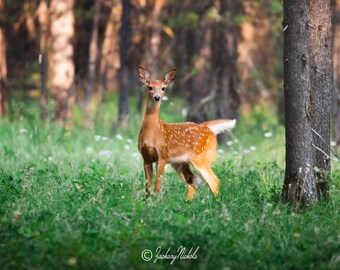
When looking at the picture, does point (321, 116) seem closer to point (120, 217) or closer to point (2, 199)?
point (120, 217)

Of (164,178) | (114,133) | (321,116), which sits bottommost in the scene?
(114,133)

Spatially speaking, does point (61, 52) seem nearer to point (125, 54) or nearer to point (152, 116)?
point (125, 54)

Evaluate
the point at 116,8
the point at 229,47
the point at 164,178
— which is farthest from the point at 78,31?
the point at 164,178

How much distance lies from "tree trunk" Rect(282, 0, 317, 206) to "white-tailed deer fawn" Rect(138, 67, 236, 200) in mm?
1190

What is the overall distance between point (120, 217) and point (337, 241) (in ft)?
5.92

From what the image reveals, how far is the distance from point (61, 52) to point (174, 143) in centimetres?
1050

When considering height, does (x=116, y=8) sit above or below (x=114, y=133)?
above

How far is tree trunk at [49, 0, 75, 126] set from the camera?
1908 centimetres

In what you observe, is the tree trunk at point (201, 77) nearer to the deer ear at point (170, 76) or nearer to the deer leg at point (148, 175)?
the deer ear at point (170, 76)

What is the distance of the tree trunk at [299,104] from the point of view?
7922 mm

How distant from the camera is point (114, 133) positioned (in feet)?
52.4

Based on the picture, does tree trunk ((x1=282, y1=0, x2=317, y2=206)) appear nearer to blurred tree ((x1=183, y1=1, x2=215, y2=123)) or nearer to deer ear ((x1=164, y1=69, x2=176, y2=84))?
deer ear ((x1=164, y1=69, x2=176, y2=84))

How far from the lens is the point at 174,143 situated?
30.2ft

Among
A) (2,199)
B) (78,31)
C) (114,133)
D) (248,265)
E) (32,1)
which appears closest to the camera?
(248,265)
